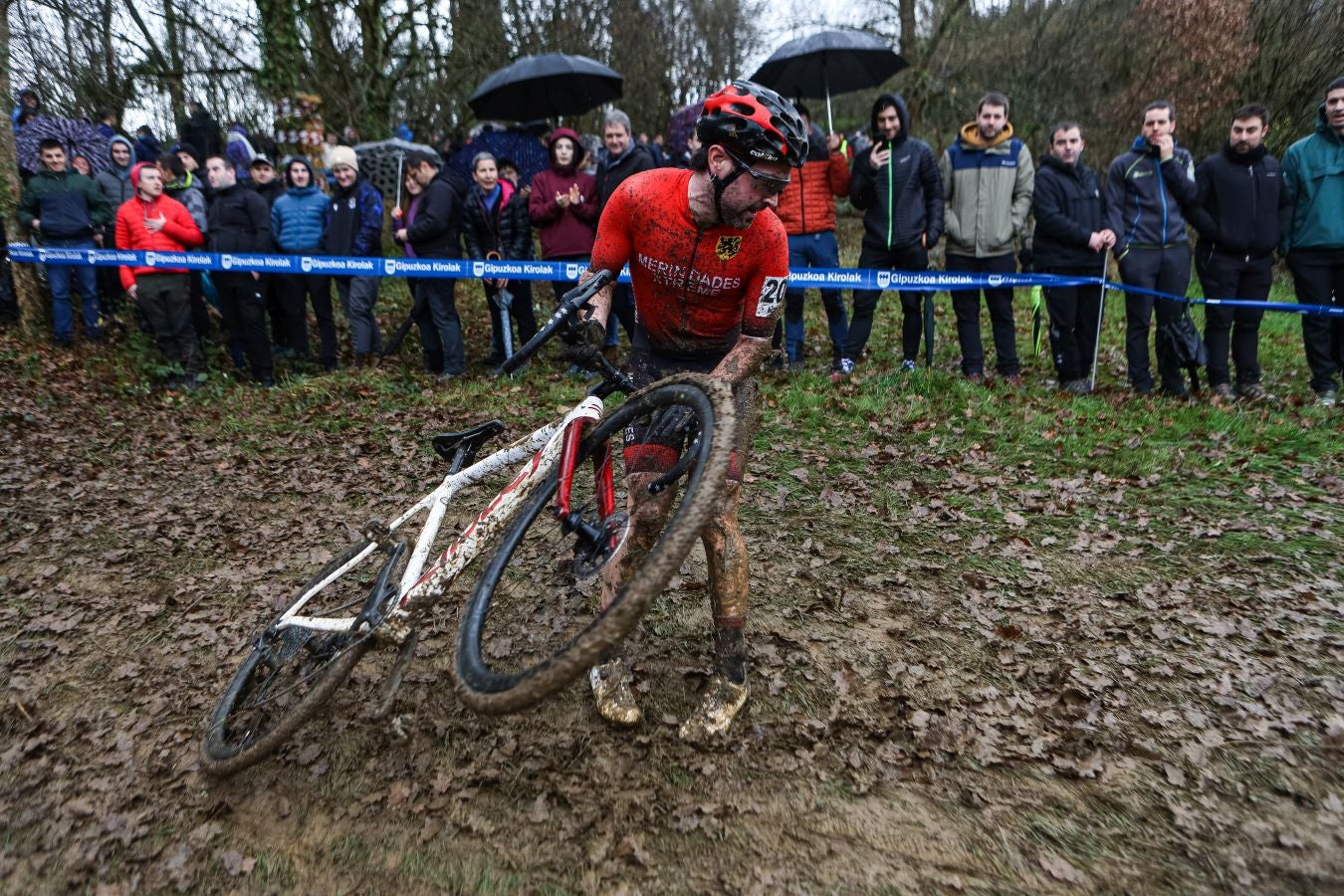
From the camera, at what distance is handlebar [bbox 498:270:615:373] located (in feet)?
9.93

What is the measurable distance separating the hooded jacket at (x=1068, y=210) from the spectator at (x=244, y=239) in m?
8.30

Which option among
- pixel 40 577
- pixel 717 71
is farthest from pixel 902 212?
pixel 717 71

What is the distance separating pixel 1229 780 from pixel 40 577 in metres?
6.43

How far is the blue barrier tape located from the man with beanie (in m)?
0.30

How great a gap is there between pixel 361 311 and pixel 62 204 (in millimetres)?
3954

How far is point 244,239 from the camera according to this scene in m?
9.30

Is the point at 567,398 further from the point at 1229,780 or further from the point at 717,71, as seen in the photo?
the point at 717,71

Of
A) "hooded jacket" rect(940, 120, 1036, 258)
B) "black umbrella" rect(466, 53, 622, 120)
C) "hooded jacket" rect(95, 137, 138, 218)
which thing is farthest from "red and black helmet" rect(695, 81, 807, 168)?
"hooded jacket" rect(95, 137, 138, 218)

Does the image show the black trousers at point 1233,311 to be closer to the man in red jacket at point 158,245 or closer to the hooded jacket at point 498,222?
the hooded jacket at point 498,222

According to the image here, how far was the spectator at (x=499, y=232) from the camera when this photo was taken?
9484 mm

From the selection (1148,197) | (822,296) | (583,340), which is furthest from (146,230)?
(1148,197)

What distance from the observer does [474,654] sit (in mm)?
2713

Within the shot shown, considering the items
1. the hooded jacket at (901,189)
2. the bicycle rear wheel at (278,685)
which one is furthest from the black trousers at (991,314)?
the bicycle rear wheel at (278,685)

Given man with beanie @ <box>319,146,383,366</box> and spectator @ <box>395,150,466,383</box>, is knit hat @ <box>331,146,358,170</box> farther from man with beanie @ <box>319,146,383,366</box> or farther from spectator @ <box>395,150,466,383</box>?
spectator @ <box>395,150,466,383</box>
